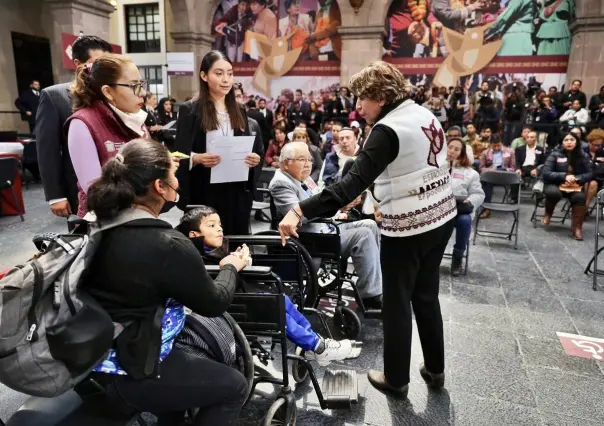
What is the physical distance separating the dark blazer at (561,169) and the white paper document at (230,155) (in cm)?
520

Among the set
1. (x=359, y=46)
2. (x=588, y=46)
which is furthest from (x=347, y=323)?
(x=588, y=46)

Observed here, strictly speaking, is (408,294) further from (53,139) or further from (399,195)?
(53,139)

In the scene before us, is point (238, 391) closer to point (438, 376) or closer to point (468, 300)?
point (438, 376)

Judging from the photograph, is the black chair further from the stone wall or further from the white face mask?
the stone wall

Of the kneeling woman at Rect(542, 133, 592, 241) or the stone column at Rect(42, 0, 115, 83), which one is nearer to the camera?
the kneeling woman at Rect(542, 133, 592, 241)

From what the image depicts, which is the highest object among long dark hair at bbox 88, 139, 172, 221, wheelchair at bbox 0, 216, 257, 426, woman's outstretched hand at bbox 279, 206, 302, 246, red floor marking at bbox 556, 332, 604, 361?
long dark hair at bbox 88, 139, 172, 221

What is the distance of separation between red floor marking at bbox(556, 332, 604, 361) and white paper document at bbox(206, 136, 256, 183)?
2.50m

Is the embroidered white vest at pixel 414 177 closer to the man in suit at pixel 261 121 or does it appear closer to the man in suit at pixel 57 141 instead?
the man in suit at pixel 57 141

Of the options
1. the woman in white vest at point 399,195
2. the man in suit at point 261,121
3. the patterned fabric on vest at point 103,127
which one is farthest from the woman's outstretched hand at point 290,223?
the man in suit at point 261,121

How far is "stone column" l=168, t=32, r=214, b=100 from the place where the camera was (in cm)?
1469

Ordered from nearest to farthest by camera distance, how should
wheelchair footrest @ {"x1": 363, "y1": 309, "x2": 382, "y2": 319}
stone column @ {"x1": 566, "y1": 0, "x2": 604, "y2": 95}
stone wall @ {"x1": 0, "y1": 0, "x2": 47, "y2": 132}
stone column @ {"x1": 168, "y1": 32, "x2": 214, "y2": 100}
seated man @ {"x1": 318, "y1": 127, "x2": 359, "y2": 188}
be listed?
wheelchair footrest @ {"x1": 363, "y1": 309, "x2": 382, "y2": 319} < seated man @ {"x1": 318, "y1": 127, "x2": 359, "y2": 188} < stone column @ {"x1": 566, "y1": 0, "x2": 604, "y2": 95} < stone wall @ {"x1": 0, "y1": 0, "x2": 47, "y2": 132} < stone column @ {"x1": 168, "y1": 32, "x2": 214, "y2": 100}

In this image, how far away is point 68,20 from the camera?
8.90 metres

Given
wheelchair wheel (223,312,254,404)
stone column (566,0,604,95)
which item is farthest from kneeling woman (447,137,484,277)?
stone column (566,0,604,95)

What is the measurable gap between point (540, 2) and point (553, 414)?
13.4 meters
